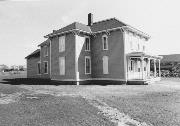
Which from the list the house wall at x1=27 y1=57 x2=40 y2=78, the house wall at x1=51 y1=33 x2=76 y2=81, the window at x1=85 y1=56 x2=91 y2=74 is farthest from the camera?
the house wall at x1=27 y1=57 x2=40 y2=78

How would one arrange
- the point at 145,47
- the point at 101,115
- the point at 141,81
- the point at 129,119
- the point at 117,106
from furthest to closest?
the point at 145,47 < the point at 141,81 < the point at 117,106 < the point at 101,115 < the point at 129,119

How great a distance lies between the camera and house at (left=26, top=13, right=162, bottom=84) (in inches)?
974

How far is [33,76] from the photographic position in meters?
38.9

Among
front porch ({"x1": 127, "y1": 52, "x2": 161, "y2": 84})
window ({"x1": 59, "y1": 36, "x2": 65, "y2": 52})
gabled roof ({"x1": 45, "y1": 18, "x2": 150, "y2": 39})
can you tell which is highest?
gabled roof ({"x1": 45, "y1": 18, "x2": 150, "y2": 39})

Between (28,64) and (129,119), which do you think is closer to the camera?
(129,119)

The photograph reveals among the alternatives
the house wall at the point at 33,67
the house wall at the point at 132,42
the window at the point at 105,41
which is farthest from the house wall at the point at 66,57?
the house wall at the point at 33,67

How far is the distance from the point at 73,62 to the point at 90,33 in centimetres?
460

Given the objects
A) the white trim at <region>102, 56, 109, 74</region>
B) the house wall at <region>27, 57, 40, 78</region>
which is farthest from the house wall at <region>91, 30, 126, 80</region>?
the house wall at <region>27, 57, 40, 78</region>

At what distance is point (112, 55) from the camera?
2553 centimetres

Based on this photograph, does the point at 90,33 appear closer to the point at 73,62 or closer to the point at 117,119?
the point at 73,62

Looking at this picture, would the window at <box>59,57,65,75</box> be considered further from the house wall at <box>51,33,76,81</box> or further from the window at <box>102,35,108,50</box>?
the window at <box>102,35,108,50</box>

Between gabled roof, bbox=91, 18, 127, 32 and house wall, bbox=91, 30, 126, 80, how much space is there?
0.81 m

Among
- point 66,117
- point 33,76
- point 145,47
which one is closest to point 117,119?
point 66,117

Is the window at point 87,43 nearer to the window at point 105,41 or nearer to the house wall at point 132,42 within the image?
the window at point 105,41
